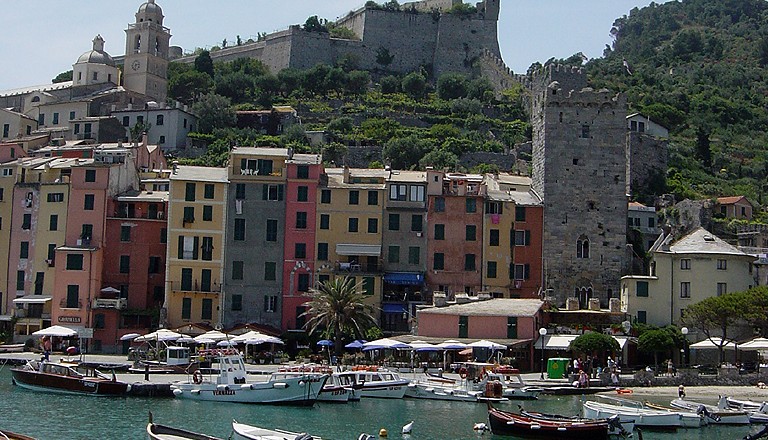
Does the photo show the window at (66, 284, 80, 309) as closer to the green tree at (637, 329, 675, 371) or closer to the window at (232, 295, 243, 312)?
the window at (232, 295, 243, 312)

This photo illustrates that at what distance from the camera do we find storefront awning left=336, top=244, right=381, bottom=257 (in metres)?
68.5

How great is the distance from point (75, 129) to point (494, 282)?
4668 cm

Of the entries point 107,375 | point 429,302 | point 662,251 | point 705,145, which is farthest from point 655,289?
point 705,145

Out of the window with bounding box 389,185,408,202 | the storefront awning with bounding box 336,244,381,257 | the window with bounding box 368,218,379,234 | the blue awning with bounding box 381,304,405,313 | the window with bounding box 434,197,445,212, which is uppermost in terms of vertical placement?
the window with bounding box 389,185,408,202

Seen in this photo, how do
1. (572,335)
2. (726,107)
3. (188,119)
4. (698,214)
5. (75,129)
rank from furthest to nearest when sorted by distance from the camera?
(726,107), (188,119), (75,129), (698,214), (572,335)

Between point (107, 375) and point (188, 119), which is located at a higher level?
point (188, 119)

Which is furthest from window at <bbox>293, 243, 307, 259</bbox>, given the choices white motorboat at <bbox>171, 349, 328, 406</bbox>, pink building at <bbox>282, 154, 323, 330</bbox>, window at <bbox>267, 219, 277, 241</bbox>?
white motorboat at <bbox>171, 349, 328, 406</bbox>

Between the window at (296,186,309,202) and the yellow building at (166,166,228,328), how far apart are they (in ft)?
14.0

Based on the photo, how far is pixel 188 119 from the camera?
4313 inches

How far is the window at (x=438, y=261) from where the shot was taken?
6931 centimetres

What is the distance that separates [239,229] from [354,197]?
702 centimetres

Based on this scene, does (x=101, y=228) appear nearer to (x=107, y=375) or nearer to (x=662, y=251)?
(x=107, y=375)

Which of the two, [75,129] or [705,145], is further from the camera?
[705,145]

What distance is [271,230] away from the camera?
227 ft
